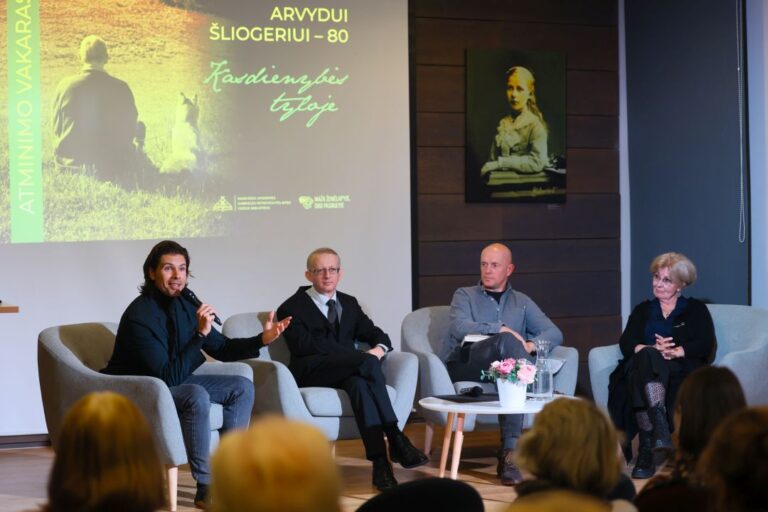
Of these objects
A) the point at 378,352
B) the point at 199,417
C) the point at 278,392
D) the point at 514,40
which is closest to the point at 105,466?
the point at 199,417

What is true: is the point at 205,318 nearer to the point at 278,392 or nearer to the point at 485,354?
the point at 278,392

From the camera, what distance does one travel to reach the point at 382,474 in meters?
5.21

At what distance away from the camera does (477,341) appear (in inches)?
231

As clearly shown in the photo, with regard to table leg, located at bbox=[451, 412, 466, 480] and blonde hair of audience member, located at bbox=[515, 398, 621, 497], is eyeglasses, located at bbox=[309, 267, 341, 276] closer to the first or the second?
table leg, located at bbox=[451, 412, 466, 480]

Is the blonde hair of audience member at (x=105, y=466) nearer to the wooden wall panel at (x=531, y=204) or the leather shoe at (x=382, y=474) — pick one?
the leather shoe at (x=382, y=474)

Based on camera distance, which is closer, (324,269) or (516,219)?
(324,269)

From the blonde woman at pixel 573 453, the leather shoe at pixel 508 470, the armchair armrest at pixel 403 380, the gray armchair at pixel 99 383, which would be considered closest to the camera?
the blonde woman at pixel 573 453

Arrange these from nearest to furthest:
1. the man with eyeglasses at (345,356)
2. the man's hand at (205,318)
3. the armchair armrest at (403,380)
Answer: the man's hand at (205,318)
the man with eyeglasses at (345,356)
the armchair armrest at (403,380)

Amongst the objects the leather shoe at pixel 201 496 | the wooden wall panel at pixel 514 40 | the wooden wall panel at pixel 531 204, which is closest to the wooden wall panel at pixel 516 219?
the wooden wall panel at pixel 531 204

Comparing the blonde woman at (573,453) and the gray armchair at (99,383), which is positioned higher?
the blonde woman at (573,453)

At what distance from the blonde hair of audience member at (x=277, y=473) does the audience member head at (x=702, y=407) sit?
1302mm

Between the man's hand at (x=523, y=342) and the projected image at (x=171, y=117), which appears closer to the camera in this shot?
the man's hand at (x=523, y=342)

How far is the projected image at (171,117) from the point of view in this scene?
641 cm

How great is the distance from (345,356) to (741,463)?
3912 millimetres
